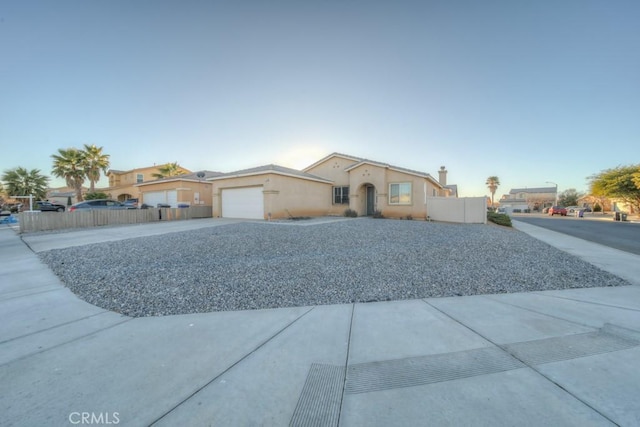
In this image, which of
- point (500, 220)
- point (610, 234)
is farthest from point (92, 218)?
point (610, 234)

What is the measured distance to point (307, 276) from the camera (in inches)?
200

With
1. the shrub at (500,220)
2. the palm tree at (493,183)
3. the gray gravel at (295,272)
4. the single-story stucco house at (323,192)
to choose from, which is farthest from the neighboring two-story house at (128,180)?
the palm tree at (493,183)

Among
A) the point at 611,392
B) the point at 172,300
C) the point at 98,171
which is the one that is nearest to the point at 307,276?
the point at 172,300

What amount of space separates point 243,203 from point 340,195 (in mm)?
7869

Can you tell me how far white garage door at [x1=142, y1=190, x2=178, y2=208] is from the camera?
21.2 metres

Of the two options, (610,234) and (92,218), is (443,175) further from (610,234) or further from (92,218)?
(92,218)

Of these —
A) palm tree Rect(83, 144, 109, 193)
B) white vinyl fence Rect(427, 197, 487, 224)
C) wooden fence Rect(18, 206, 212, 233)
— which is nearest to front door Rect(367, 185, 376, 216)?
white vinyl fence Rect(427, 197, 487, 224)

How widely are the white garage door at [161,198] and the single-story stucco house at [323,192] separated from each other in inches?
206

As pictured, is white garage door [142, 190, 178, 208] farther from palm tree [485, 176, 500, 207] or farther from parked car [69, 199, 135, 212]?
palm tree [485, 176, 500, 207]

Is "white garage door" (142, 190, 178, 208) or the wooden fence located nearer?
the wooden fence

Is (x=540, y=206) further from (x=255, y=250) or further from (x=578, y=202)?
A: (x=255, y=250)

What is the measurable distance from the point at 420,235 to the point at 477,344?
279 inches

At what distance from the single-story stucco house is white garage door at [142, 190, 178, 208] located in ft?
17.2

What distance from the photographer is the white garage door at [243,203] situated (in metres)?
16.3
